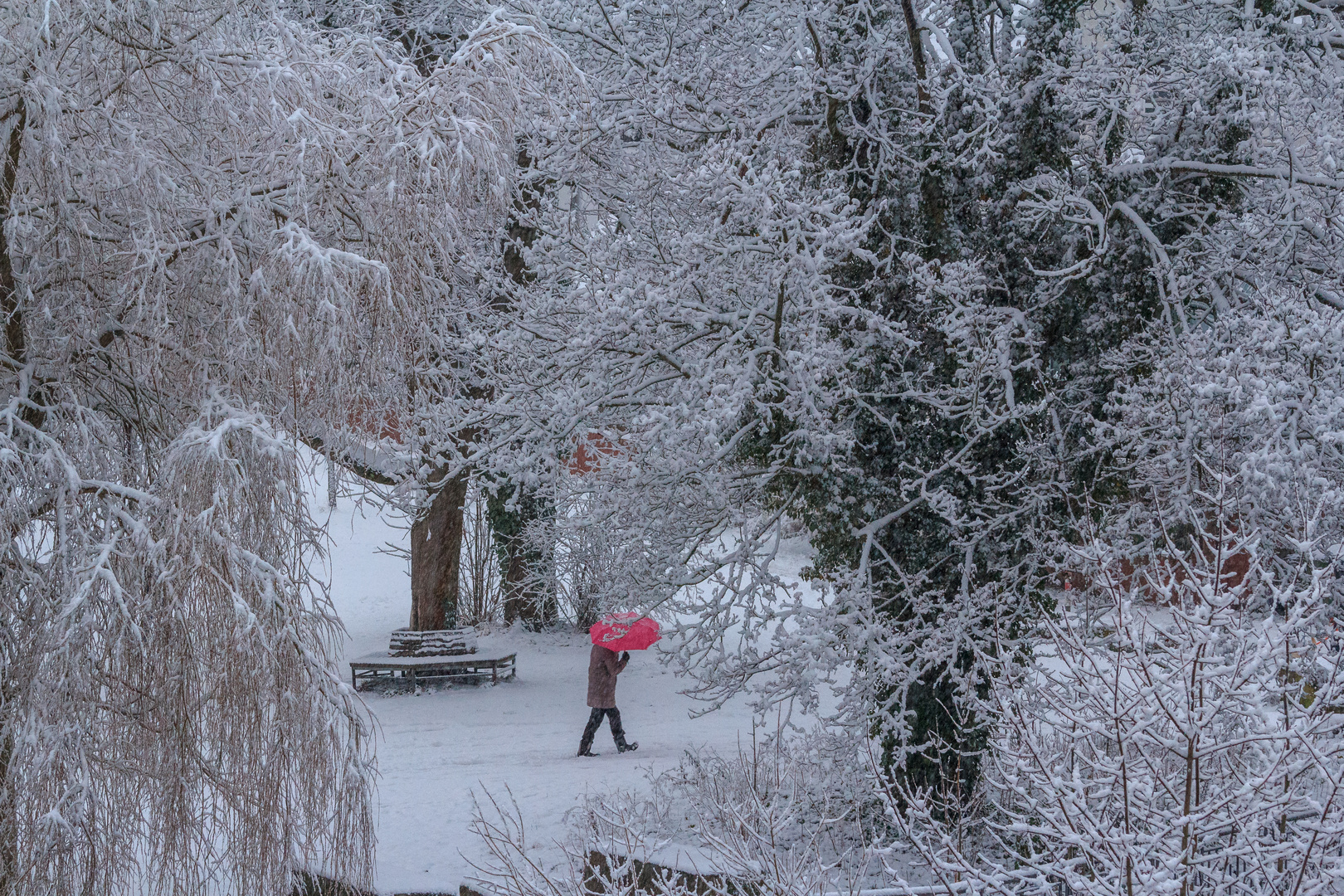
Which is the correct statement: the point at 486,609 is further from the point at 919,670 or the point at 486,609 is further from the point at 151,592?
the point at 151,592

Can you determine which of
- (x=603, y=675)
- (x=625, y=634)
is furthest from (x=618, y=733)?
(x=625, y=634)

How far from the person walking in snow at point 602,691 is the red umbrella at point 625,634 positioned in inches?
15.4

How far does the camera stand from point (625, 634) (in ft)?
33.8

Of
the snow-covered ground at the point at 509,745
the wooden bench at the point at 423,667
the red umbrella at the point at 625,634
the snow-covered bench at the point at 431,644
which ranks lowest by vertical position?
the snow-covered ground at the point at 509,745

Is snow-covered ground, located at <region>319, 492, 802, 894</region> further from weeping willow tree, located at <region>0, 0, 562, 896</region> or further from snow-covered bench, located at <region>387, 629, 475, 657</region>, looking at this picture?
weeping willow tree, located at <region>0, 0, 562, 896</region>

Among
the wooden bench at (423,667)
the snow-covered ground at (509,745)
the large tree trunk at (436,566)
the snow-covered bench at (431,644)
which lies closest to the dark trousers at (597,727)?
the snow-covered ground at (509,745)

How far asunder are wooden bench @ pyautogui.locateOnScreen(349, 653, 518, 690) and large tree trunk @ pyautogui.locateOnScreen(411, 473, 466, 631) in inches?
46.5

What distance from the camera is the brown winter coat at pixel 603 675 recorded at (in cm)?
1180

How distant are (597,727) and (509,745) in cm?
137

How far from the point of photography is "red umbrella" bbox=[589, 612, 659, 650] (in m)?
10.4

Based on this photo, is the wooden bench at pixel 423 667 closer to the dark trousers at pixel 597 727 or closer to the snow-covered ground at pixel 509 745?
the snow-covered ground at pixel 509 745

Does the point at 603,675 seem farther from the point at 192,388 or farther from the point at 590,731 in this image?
the point at 192,388

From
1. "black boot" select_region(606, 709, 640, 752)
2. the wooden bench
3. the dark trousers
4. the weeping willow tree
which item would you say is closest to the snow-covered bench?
the wooden bench

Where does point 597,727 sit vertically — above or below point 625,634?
below
